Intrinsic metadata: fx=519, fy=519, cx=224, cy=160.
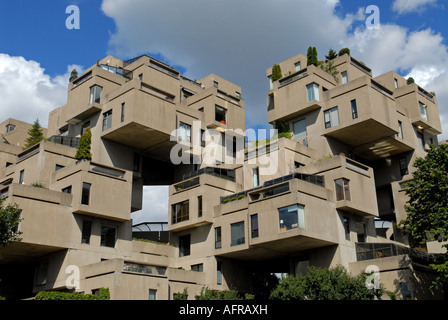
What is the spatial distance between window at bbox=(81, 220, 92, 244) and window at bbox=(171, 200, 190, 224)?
326 inches

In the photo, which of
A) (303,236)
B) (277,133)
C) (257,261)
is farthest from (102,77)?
(303,236)

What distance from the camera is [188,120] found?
52.8 metres

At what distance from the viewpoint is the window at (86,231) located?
41.4m

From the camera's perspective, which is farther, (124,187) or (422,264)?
(124,187)

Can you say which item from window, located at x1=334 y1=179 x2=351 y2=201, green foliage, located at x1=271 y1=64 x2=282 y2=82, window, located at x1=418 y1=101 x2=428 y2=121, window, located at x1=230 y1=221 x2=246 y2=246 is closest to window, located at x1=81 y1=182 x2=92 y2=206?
window, located at x1=230 y1=221 x2=246 y2=246

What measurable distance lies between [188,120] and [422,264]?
2630cm

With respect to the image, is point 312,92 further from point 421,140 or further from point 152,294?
point 152,294

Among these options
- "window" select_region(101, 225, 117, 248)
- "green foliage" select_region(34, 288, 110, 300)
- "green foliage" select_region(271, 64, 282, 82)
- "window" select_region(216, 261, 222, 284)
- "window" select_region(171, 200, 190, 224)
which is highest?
"green foliage" select_region(271, 64, 282, 82)

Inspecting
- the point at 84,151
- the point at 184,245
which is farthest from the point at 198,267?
the point at 84,151

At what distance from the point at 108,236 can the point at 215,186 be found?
33.3 feet

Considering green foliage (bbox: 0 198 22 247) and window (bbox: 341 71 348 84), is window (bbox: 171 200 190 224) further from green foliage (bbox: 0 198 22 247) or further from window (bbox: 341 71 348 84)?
A: window (bbox: 341 71 348 84)

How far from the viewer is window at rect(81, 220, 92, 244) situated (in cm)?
4138

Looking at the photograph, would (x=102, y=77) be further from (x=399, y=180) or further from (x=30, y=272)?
(x=399, y=180)

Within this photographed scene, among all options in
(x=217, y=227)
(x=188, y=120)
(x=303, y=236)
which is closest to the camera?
(x=303, y=236)
